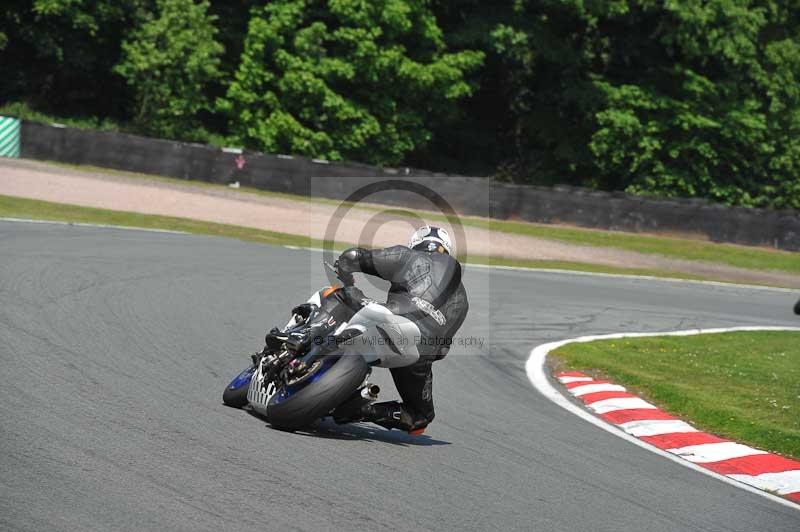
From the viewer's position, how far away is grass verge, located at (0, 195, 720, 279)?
66.7 feet

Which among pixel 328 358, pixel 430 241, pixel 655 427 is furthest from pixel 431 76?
pixel 328 358

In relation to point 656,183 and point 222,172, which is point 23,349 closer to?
point 222,172

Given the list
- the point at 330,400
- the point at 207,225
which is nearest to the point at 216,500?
the point at 330,400

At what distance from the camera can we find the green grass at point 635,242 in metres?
28.0

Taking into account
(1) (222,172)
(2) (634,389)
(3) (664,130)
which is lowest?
(2) (634,389)

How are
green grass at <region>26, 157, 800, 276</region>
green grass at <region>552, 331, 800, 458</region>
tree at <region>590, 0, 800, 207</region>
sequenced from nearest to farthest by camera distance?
green grass at <region>552, 331, 800, 458</region>, green grass at <region>26, 157, 800, 276</region>, tree at <region>590, 0, 800, 207</region>

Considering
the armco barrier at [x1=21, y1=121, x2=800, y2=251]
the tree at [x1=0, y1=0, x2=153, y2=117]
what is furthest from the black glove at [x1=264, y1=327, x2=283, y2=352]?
the tree at [x1=0, y1=0, x2=153, y2=117]

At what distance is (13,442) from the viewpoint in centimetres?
532

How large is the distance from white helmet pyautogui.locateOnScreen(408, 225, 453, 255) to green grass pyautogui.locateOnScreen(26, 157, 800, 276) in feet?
69.2

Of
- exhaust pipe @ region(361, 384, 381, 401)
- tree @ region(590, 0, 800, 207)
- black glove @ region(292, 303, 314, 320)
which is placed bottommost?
exhaust pipe @ region(361, 384, 381, 401)

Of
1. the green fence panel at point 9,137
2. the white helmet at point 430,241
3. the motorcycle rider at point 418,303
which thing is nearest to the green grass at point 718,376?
the motorcycle rider at point 418,303

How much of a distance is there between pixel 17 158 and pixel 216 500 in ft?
85.0

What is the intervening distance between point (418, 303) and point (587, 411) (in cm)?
316

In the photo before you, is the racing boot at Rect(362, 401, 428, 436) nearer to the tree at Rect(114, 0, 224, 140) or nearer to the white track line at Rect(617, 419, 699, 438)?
the white track line at Rect(617, 419, 699, 438)
